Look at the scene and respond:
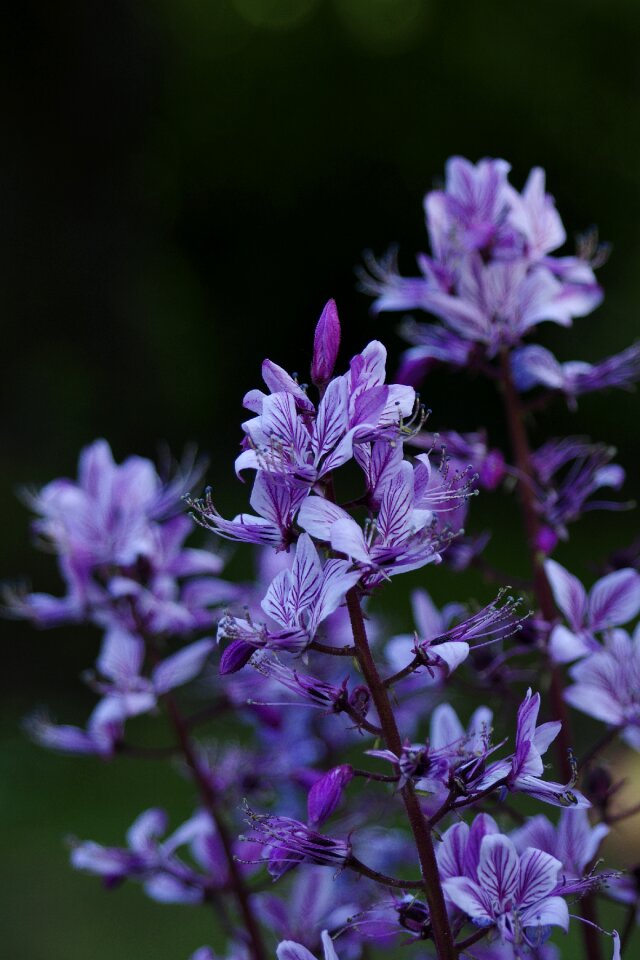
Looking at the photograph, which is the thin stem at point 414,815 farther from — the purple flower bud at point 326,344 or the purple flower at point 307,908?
the purple flower at point 307,908

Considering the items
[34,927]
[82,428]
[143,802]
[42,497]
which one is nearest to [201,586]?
[42,497]

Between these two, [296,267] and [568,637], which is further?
[296,267]

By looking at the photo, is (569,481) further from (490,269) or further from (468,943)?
(468,943)

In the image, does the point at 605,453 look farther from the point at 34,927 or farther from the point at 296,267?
the point at 296,267

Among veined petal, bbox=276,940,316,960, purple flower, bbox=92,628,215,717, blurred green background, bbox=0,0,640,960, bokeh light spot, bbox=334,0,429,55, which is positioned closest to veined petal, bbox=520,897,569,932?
veined petal, bbox=276,940,316,960

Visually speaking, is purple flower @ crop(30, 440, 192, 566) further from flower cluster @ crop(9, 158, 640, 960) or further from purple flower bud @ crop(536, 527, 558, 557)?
purple flower bud @ crop(536, 527, 558, 557)

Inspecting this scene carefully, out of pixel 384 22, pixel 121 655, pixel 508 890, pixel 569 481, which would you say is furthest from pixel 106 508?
pixel 384 22
